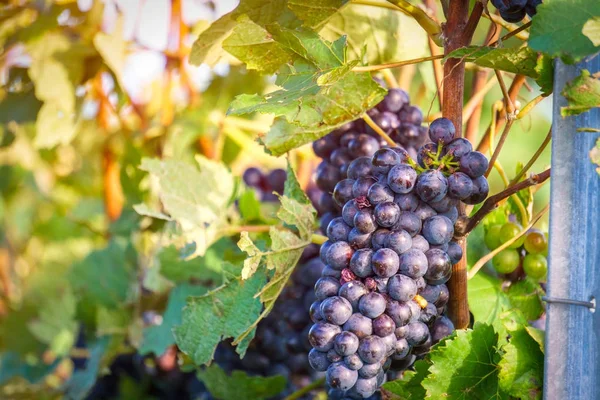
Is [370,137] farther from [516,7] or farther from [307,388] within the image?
[307,388]

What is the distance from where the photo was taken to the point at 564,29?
604 millimetres

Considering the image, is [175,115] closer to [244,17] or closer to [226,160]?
[226,160]

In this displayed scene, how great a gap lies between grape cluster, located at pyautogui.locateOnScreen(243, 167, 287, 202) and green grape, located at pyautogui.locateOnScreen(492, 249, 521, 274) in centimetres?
64

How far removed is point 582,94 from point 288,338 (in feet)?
1.92

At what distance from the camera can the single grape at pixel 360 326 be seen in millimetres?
635

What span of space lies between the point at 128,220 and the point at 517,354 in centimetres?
103

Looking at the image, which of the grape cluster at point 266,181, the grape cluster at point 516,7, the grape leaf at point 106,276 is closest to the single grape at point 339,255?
the grape cluster at point 516,7

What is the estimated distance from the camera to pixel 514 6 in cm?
67

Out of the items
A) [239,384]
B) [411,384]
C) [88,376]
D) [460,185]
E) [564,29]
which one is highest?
[564,29]

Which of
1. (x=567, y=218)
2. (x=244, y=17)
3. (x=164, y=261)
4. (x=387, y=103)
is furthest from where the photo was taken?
(x=164, y=261)

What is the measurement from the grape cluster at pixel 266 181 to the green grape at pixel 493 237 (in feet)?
2.00

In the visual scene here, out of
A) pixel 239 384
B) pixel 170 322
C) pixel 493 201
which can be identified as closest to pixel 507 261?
pixel 493 201

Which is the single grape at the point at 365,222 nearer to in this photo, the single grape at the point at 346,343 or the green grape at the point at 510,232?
the single grape at the point at 346,343

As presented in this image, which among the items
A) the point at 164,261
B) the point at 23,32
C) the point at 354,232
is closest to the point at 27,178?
the point at 23,32
